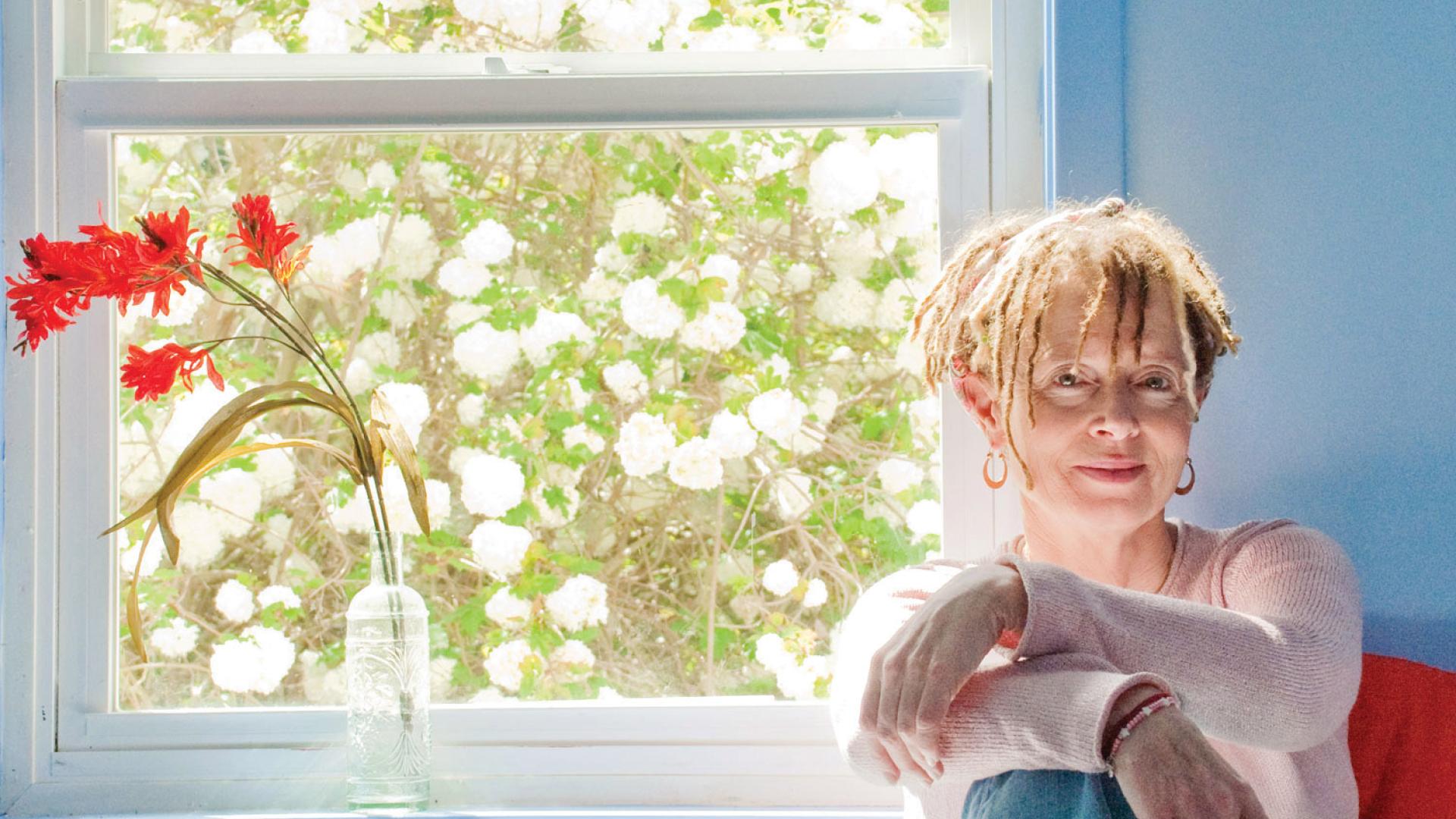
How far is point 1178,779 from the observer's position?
878 mm

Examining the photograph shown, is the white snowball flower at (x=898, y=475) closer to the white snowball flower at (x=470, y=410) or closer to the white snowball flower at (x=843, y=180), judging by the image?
the white snowball flower at (x=843, y=180)

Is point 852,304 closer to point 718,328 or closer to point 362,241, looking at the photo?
point 718,328

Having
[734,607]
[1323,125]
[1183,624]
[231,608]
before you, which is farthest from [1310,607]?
[231,608]

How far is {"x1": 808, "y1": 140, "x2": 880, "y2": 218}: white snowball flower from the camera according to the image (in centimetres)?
177

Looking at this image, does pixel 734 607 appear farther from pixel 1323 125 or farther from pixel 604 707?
pixel 1323 125

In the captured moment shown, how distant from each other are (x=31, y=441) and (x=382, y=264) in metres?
0.51

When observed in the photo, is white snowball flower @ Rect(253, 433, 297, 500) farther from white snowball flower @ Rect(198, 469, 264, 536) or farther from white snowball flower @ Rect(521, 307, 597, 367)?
white snowball flower @ Rect(521, 307, 597, 367)

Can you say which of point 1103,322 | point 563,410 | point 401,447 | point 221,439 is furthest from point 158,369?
point 1103,322

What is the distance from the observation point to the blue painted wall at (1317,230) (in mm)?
1308

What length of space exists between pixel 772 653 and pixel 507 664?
36 cm

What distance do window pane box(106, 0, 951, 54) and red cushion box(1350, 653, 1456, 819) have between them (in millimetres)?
990

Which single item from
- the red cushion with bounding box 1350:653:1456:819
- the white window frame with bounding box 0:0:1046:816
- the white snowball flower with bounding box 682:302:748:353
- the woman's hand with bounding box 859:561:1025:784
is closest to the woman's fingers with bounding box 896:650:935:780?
the woman's hand with bounding box 859:561:1025:784

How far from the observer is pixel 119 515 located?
1771mm

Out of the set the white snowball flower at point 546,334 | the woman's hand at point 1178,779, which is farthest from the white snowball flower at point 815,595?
the woman's hand at point 1178,779
